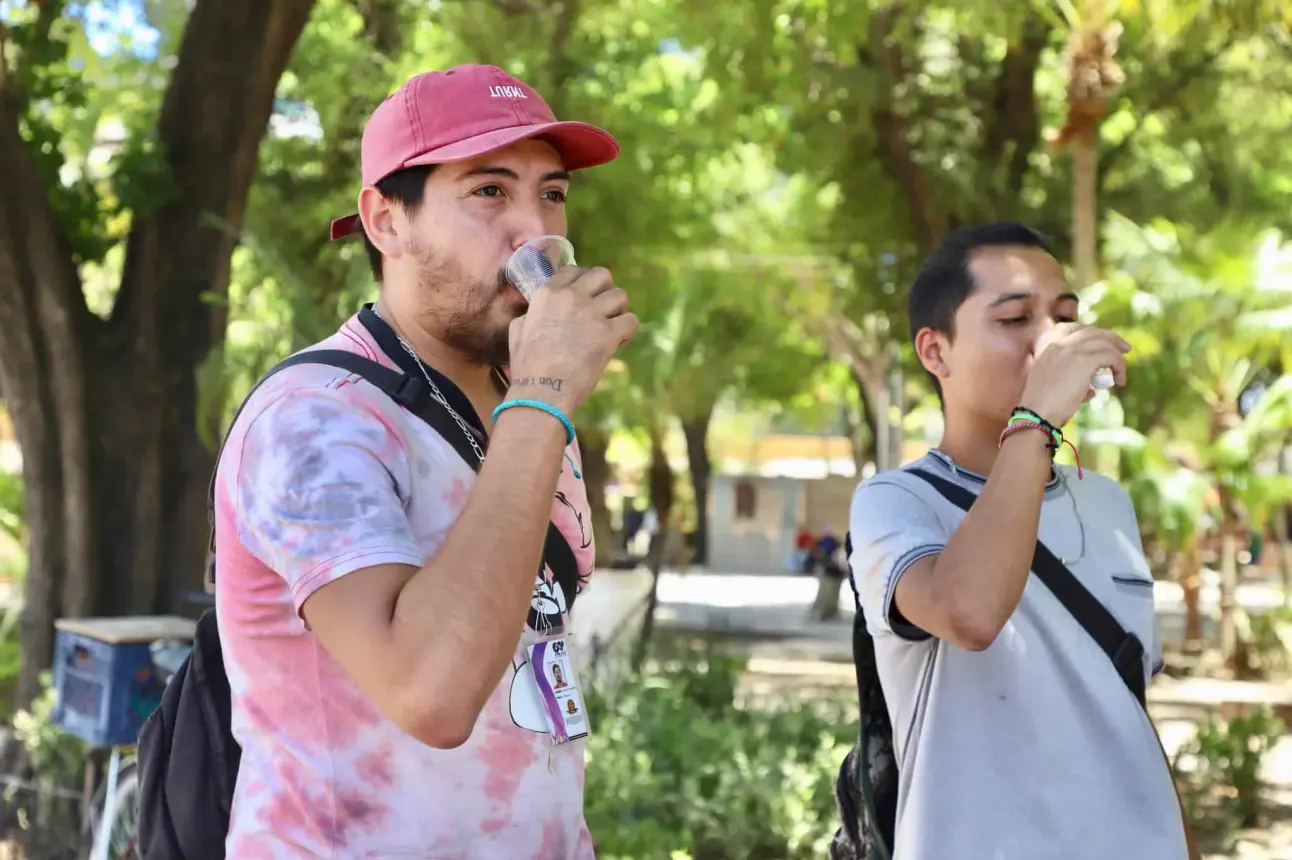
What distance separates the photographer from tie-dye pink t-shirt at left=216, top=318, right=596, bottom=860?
156 centimetres

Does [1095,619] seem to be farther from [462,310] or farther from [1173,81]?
[1173,81]

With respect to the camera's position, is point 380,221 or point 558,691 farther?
point 380,221

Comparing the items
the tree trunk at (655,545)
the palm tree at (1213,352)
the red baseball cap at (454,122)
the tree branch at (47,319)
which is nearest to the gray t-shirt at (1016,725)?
the red baseball cap at (454,122)

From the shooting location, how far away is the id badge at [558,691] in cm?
175

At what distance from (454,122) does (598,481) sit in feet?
50.5

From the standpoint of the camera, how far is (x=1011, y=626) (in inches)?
94.8

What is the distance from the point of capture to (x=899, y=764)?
8.11 ft

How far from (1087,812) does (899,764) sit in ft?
1.05

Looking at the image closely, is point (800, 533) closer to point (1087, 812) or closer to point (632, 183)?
point (632, 183)

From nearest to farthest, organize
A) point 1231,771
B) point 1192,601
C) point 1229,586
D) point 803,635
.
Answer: point 1231,771 → point 1229,586 → point 1192,601 → point 803,635

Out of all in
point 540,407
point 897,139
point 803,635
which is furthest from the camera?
point 803,635

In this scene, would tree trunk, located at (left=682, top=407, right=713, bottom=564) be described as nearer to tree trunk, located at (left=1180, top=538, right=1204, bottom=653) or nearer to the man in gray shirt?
tree trunk, located at (left=1180, top=538, right=1204, bottom=653)

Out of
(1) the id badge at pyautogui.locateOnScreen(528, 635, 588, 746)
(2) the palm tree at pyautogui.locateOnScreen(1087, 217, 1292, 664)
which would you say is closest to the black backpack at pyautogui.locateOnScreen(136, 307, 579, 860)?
(1) the id badge at pyautogui.locateOnScreen(528, 635, 588, 746)

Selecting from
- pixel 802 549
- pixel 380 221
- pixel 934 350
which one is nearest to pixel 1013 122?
pixel 934 350
